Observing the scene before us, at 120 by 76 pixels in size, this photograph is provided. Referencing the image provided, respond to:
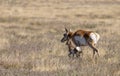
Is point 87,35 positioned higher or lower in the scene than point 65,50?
higher

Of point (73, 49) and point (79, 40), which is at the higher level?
point (79, 40)

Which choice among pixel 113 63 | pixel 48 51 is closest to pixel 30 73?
pixel 113 63

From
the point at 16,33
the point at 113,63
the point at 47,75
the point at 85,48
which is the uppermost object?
the point at 47,75

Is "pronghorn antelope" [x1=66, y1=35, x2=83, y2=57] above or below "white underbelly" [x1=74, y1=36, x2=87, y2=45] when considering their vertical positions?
below

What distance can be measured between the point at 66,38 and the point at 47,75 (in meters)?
3.24

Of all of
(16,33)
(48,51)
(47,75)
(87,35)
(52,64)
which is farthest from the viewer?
(16,33)

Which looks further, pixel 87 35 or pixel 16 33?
pixel 16 33

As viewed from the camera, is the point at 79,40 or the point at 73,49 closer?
the point at 79,40

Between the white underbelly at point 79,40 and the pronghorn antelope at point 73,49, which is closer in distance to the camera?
the white underbelly at point 79,40

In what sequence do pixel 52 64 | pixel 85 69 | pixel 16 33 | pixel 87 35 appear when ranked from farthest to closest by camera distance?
pixel 16 33 < pixel 87 35 < pixel 52 64 < pixel 85 69

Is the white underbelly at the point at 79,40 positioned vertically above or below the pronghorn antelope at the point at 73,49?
above

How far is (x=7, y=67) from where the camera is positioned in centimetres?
1078

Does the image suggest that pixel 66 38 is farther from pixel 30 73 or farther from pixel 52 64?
pixel 30 73

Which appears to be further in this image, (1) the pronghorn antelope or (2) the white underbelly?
(1) the pronghorn antelope
